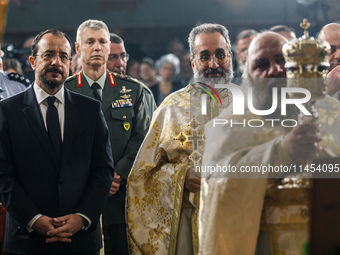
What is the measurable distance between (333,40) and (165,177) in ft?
5.65

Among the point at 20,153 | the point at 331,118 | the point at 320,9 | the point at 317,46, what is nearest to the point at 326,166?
the point at 317,46

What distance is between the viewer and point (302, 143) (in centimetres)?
261

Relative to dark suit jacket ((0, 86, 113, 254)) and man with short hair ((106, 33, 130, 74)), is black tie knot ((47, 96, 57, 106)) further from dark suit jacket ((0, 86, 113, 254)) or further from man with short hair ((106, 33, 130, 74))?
man with short hair ((106, 33, 130, 74))

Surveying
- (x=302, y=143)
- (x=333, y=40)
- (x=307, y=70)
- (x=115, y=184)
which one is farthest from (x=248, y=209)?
(x=333, y=40)

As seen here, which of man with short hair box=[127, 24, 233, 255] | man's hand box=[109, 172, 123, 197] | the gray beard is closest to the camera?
man with short hair box=[127, 24, 233, 255]

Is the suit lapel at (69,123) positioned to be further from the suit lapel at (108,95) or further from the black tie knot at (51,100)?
the suit lapel at (108,95)

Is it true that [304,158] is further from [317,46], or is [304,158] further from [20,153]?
[20,153]

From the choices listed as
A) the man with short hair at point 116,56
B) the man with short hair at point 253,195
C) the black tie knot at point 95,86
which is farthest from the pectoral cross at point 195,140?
the man with short hair at point 116,56

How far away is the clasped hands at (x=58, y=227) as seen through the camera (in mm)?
3593

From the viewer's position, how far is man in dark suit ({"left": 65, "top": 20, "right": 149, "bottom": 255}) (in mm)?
4785

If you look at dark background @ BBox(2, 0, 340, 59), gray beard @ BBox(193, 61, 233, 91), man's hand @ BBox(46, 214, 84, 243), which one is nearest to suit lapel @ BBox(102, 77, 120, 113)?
gray beard @ BBox(193, 61, 233, 91)

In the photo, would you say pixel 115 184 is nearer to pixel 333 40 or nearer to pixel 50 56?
pixel 50 56

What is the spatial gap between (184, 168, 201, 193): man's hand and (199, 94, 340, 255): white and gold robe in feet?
3.25

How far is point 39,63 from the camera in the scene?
402 centimetres
